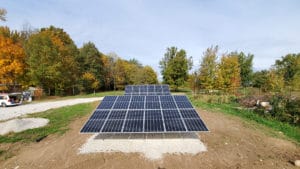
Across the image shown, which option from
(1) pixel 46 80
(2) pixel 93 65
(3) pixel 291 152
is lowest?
(3) pixel 291 152

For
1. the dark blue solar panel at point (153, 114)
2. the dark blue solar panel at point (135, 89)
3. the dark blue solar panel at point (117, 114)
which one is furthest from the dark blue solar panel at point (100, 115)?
the dark blue solar panel at point (135, 89)

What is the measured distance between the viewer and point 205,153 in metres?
6.30

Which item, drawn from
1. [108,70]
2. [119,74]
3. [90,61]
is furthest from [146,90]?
[108,70]

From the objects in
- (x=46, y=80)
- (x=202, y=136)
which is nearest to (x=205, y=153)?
(x=202, y=136)

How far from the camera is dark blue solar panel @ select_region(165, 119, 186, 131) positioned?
6840 mm

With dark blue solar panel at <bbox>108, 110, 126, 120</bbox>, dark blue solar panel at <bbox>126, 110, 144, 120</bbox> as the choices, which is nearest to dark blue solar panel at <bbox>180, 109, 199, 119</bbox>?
dark blue solar panel at <bbox>126, 110, 144, 120</bbox>

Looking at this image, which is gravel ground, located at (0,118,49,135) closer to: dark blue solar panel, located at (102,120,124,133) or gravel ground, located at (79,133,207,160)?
gravel ground, located at (79,133,207,160)

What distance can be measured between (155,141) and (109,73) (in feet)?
130

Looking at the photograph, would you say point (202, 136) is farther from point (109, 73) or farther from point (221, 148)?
point (109, 73)

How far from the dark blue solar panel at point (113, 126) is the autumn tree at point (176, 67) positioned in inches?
1019

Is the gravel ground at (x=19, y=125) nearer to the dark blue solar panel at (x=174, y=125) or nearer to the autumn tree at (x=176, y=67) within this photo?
the dark blue solar panel at (x=174, y=125)

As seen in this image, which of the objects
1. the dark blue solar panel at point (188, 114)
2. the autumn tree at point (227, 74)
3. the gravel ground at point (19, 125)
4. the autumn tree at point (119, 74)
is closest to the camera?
the dark blue solar panel at point (188, 114)

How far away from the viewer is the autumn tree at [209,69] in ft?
71.3

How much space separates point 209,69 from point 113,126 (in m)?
18.1
